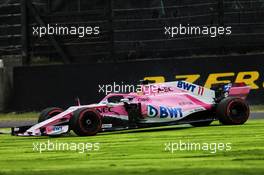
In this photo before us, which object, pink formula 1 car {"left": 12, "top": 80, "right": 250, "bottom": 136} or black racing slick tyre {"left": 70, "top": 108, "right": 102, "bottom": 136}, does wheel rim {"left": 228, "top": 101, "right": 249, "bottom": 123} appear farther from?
black racing slick tyre {"left": 70, "top": 108, "right": 102, "bottom": 136}

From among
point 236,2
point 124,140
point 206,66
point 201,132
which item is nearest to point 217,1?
point 236,2

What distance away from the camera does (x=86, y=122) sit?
1249 cm

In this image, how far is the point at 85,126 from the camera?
12.5m

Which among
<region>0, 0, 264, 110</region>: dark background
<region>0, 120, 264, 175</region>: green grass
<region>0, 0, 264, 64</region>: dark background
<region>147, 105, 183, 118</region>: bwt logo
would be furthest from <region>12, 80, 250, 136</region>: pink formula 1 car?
<region>0, 0, 264, 64</region>: dark background

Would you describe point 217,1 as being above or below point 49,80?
above

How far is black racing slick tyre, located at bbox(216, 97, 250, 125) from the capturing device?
45.5ft

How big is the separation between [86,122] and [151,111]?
1.61 metres

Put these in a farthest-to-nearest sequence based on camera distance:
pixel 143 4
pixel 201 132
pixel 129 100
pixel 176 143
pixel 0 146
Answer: pixel 143 4 → pixel 129 100 → pixel 201 132 → pixel 0 146 → pixel 176 143

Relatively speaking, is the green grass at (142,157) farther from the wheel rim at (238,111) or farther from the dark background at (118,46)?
the dark background at (118,46)

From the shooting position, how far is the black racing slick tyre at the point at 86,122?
40.4ft

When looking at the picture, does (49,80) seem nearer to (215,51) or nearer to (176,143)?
(215,51)

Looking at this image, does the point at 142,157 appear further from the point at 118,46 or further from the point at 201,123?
the point at 118,46

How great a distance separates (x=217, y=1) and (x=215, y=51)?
1.55 meters

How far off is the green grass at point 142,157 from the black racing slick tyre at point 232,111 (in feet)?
5.95
